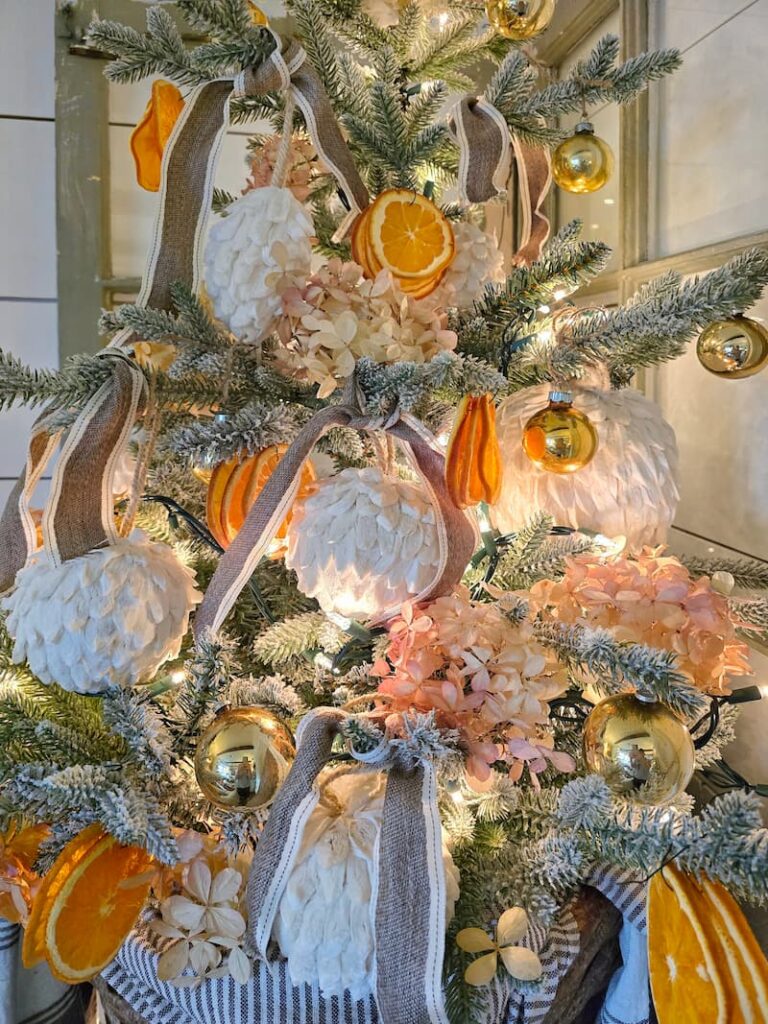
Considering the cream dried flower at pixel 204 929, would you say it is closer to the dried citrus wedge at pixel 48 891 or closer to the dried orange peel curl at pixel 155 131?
the dried citrus wedge at pixel 48 891

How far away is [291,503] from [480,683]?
177mm

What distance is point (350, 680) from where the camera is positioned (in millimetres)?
545

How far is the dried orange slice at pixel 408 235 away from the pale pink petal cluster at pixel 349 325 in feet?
0.08

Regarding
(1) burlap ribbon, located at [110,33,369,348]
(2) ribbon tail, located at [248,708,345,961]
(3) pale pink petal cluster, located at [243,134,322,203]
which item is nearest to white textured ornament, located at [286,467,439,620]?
(2) ribbon tail, located at [248,708,345,961]

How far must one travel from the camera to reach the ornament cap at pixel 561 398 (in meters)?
0.54

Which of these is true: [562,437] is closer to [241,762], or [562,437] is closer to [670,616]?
[670,616]

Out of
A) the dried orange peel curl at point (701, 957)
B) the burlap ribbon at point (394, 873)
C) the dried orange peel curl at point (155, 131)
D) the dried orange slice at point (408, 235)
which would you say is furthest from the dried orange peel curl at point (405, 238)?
the dried orange peel curl at point (701, 957)

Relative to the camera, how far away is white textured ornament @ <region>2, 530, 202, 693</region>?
45 centimetres

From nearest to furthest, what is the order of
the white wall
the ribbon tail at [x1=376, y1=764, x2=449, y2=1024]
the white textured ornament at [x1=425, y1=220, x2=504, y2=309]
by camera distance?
the ribbon tail at [x1=376, y1=764, x2=449, y2=1024] < the white textured ornament at [x1=425, y1=220, x2=504, y2=309] < the white wall

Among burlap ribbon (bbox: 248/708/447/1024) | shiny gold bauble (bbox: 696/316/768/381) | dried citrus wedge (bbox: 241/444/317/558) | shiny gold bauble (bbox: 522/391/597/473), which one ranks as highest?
shiny gold bauble (bbox: 696/316/768/381)

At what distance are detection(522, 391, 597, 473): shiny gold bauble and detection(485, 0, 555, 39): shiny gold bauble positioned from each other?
35 cm

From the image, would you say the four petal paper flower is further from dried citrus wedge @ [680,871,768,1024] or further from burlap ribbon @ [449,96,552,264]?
burlap ribbon @ [449,96,552,264]

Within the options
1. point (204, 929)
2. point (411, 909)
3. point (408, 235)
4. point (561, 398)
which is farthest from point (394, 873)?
point (408, 235)

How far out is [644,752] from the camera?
1.36 ft
